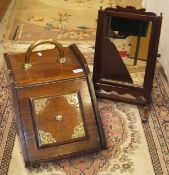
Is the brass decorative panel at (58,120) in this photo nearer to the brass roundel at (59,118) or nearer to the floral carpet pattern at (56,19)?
the brass roundel at (59,118)

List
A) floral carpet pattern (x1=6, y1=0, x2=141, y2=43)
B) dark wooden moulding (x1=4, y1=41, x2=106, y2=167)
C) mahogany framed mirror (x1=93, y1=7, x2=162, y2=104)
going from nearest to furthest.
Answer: dark wooden moulding (x1=4, y1=41, x2=106, y2=167) < mahogany framed mirror (x1=93, y1=7, x2=162, y2=104) < floral carpet pattern (x1=6, y1=0, x2=141, y2=43)

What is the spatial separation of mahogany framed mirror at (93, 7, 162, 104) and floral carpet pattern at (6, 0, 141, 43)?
3.02ft

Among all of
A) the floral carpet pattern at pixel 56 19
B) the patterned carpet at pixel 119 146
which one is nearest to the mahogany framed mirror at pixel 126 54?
the patterned carpet at pixel 119 146

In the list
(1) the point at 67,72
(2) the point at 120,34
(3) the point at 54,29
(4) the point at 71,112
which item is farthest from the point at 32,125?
(3) the point at 54,29

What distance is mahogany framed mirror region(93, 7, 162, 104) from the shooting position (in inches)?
64.6

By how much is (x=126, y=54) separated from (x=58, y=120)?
0.65 meters

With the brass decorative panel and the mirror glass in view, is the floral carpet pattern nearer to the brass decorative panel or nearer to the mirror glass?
the mirror glass

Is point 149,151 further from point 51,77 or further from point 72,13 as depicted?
point 72,13

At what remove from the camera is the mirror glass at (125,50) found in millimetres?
1671

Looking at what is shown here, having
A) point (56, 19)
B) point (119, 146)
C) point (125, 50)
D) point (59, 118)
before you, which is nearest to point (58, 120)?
point (59, 118)

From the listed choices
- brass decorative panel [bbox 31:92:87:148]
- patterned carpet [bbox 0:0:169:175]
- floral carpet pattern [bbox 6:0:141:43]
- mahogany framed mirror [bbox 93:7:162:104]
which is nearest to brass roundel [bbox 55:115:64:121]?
brass decorative panel [bbox 31:92:87:148]

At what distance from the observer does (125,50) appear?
5.76 feet

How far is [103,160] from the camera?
1485 mm

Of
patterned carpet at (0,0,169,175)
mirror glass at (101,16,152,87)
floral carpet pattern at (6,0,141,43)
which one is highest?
mirror glass at (101,16,152,87)
